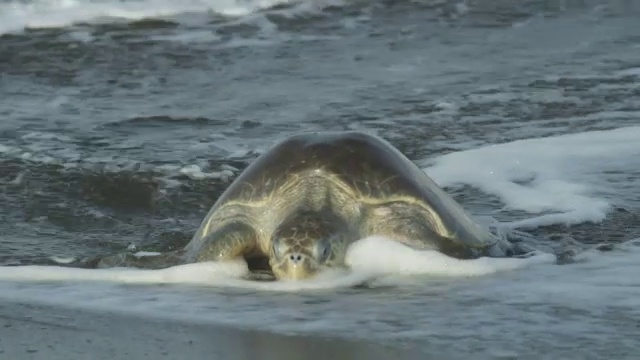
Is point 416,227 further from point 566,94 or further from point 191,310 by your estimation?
point 566,94

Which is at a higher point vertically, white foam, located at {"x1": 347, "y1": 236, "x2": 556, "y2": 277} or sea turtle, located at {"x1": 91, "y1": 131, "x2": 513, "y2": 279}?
sea turtle, located at {"x1": 91, "y1": 131, "x2": 513, "y2": 279}

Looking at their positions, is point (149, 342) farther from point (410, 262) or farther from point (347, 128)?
point (347, 128)

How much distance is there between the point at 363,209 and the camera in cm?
565

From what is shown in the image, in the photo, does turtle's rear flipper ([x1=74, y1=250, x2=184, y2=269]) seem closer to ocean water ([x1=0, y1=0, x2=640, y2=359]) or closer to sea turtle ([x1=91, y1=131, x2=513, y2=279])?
sea turtle ([x1=91, y1=131, x2=513, y2=279])

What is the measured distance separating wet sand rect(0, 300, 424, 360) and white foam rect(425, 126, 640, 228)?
2149 mm

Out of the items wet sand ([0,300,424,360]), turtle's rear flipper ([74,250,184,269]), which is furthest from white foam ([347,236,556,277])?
wet sand ([0,300,424,360])

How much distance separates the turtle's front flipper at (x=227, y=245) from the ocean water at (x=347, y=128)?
0.07 metres

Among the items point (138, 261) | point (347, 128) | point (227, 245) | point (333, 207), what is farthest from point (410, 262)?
point (347, 128)

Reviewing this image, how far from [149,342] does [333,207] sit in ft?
4.29

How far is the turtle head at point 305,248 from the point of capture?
208 inches

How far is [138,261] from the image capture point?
5711 mm

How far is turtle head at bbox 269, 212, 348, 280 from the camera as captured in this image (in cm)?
528

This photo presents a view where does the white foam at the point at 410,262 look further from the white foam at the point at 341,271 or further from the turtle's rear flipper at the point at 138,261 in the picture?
the turtle's rear flipper at the point at 138,261

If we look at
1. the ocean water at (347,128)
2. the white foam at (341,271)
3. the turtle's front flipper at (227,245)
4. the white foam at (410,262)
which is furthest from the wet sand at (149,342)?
the white foam at (410,262)
